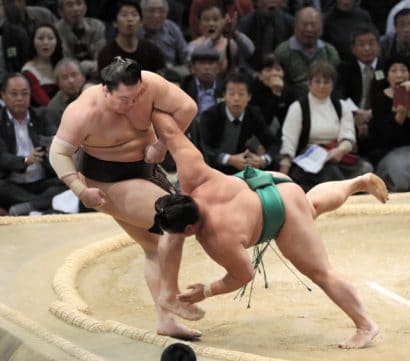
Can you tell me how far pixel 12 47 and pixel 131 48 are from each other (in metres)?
0.66

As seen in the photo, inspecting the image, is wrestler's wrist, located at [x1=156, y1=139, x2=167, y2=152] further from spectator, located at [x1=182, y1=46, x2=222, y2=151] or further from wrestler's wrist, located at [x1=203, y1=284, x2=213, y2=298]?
spectator, located at [x1=182, y1=46, x2=222, y2=151]

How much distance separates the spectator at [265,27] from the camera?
7070mm

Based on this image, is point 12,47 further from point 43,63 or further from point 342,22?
point 342,22

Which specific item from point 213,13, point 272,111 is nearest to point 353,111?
point 272,111

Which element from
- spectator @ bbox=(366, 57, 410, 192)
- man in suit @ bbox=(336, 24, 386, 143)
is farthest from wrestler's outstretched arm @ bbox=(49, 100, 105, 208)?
man in suit @ bbox=(336, 24, 386, 143)

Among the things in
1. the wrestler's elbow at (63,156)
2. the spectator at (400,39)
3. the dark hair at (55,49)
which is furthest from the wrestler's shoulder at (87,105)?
the spectator at (400,39)

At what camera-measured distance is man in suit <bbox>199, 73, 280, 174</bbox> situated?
622 cm

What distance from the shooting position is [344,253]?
5262mm

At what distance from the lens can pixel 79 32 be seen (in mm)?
6914

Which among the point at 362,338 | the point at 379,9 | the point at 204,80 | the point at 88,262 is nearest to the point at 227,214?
the point at 362,338

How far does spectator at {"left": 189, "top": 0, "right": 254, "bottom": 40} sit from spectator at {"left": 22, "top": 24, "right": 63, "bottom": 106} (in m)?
0.88

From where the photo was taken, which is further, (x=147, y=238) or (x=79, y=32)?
(x=79, y=32)

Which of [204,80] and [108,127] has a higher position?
[108,127]

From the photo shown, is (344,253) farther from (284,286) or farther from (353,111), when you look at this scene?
(353,111)
